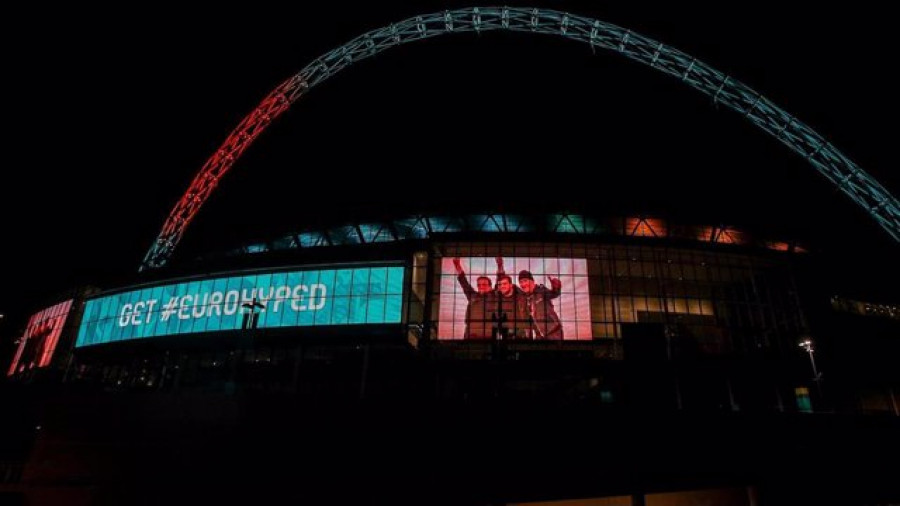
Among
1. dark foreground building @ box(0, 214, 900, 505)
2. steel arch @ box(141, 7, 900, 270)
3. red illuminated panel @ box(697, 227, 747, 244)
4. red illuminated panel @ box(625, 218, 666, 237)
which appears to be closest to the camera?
dark foreground building @ box(0, 214, 900, 505)

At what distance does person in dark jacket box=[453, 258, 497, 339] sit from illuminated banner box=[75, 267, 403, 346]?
523 centimetres

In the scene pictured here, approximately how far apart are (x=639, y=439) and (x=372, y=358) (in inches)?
746

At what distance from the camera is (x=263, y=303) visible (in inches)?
1452

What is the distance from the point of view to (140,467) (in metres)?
15.6

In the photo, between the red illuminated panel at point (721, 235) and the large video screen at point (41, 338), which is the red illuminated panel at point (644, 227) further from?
the large video screen at point (41, 338)

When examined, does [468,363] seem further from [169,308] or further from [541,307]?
[169,308]

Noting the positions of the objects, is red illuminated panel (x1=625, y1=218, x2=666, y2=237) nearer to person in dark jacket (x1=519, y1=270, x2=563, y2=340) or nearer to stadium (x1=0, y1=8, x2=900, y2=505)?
stadium (x1=0, y1=8, x2=900, y2=505)

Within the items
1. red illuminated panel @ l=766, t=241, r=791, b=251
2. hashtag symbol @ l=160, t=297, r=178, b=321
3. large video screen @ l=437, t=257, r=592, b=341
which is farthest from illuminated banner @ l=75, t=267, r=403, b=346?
red illuminated panel @ l=766, t=241, r=791, b=251

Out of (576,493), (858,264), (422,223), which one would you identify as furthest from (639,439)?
(858,264)

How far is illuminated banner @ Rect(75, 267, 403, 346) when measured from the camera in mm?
34906

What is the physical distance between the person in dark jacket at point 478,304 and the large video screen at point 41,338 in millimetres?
42960

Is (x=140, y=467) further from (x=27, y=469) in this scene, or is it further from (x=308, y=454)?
(x=308, y=454)

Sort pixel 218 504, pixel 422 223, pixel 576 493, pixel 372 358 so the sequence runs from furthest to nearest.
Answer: pixel 422 223
pixel 372 358
pixel 576 493
pixel 218 504

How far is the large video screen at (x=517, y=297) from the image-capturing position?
3550cm
